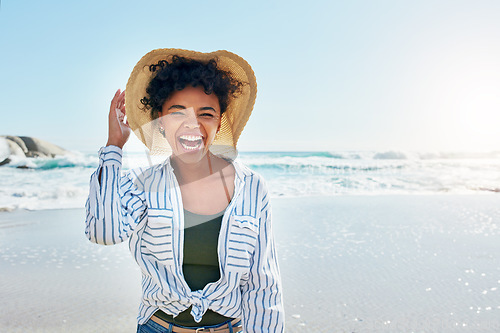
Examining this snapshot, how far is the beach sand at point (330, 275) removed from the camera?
251 cm

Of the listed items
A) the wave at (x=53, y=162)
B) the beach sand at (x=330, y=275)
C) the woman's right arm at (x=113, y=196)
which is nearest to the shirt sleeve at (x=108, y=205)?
the woman's right arm at (x=113, y=196)

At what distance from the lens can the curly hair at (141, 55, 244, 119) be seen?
3.60 feet

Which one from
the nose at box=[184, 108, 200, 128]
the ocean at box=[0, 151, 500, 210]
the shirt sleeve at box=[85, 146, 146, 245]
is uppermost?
the nose at box=[184, 108, 200, 128]

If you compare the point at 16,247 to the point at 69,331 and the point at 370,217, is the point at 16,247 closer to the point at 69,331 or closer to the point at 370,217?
the point at 69,331

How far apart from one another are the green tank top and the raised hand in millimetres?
255

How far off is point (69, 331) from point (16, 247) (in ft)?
6.40

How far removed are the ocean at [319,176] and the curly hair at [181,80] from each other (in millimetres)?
3353

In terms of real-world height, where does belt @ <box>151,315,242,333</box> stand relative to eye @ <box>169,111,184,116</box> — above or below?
below

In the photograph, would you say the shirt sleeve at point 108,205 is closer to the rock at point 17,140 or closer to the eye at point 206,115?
the eye at point 206,115

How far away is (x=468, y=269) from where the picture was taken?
3.34 meters

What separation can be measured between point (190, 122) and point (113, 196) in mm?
274

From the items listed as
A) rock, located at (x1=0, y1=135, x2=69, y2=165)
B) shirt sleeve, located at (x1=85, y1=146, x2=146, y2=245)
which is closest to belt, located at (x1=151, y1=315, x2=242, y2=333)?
shirt sleeve, located at (x1=85, y1=146, x2=146, y2=245)

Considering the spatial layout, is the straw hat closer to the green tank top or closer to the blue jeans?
the green tank top

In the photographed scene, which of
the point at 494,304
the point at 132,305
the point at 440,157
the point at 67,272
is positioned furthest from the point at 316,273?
the point at 440,157
